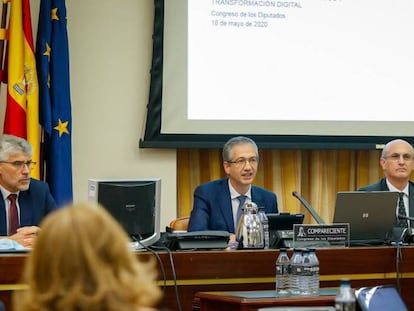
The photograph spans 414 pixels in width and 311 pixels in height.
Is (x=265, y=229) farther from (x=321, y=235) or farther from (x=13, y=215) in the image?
(x=13, y=215)

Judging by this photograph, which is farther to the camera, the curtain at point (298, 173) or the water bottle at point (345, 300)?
the curtain at point (298, 173)

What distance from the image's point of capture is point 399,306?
10.2 feet

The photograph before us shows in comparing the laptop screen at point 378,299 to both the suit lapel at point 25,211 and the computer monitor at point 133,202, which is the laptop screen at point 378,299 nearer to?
the computer monitor at point 133,202

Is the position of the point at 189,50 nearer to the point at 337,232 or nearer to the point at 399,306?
the point at 337,232

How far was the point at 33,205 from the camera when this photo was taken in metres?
4.18

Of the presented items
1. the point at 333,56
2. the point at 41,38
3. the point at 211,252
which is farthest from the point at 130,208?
the point at 333,56

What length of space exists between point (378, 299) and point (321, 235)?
0.59m

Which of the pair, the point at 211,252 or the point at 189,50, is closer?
the point at 211,252

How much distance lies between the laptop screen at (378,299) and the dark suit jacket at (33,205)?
5.91ft

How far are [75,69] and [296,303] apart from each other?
2.80 m

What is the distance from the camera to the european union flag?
5.01m

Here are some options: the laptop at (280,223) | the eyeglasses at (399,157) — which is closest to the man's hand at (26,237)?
the laptop at (280,223)

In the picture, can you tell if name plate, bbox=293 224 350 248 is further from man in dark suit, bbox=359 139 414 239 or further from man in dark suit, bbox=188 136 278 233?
man in dark suit, bbox=359 139 414 239

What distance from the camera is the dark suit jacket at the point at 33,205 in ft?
13.5
